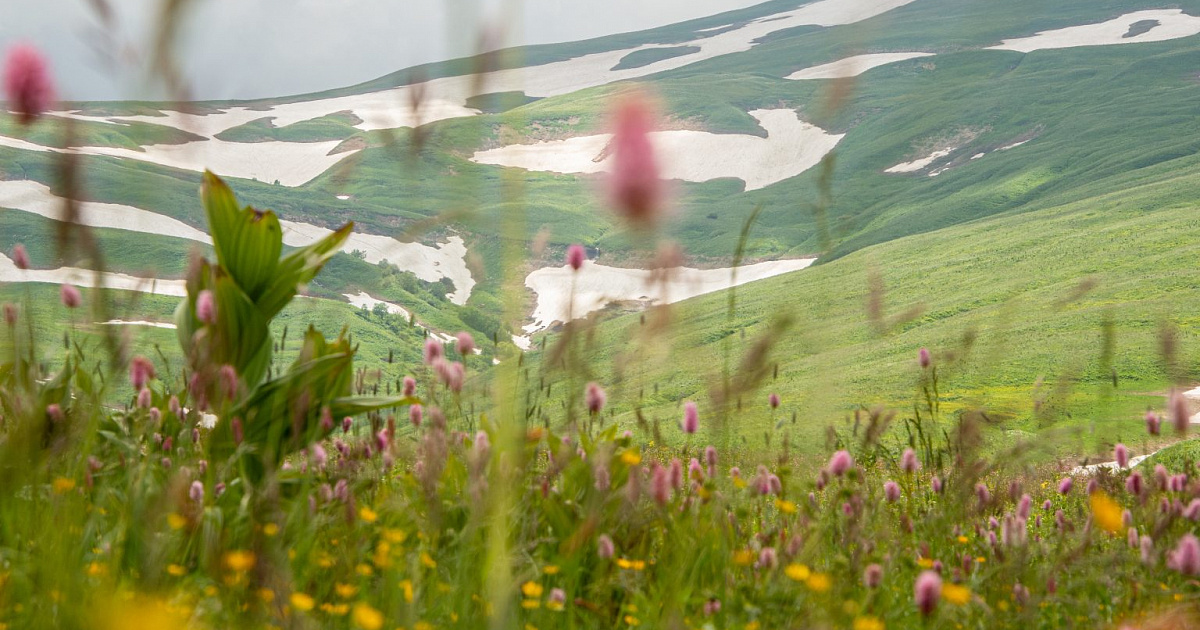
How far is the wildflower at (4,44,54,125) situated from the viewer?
2814 millimetres

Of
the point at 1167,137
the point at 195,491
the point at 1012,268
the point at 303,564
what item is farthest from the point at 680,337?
the point at 1167,137

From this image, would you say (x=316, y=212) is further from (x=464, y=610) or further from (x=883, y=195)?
(x=464, y=610)

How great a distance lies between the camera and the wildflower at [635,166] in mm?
1631

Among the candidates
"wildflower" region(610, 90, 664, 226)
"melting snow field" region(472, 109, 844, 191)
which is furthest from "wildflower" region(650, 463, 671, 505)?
"melting snow field" region(472, 109, 844, 191)

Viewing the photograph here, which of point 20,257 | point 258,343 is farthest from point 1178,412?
point 20,257

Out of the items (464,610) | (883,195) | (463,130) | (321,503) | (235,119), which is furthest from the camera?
(235,119)

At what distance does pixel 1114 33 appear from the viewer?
140m

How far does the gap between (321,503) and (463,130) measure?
1965mm

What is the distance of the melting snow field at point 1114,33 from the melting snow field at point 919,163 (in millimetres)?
43031

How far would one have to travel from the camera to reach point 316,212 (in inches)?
4577

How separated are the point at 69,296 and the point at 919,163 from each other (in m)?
117

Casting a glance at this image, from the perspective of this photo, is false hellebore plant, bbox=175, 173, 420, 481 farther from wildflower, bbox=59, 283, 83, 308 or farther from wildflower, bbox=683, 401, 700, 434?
wildflower, bbox=683, 401, 700, 434

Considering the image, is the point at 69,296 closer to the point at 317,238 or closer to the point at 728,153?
the point at 317,238

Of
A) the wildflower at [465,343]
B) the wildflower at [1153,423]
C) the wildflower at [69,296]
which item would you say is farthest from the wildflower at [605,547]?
the wildflower at [1153,423]
